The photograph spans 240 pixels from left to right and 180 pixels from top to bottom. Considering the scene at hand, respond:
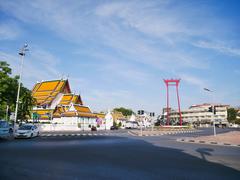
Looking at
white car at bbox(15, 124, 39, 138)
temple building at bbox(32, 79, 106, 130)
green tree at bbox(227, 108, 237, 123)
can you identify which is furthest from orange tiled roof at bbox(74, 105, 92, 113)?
green tree at bbox(227, 108, 237, 123)

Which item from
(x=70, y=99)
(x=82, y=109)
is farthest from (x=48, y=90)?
(x=82, y=109)

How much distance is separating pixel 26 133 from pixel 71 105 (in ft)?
116

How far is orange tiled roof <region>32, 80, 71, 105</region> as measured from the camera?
65012 mm

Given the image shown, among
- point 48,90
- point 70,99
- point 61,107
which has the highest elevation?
point 48,90

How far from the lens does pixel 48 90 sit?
68.1 meters

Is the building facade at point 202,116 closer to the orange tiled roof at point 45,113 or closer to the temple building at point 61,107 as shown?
the temple building at point 61,107

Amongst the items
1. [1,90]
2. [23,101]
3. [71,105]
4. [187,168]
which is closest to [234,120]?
[71,105]

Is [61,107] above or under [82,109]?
Answer: above

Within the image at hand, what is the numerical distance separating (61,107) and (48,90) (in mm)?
7108

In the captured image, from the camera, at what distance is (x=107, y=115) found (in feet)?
282

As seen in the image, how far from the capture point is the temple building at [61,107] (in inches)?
2395

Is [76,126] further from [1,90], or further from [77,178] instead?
Answer: [77,178]

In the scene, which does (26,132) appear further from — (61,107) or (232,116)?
(232,116)

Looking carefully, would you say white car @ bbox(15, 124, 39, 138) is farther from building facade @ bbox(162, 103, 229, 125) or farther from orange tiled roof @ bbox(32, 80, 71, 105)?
building facade @ bbox(162, 103, 229, 125)
